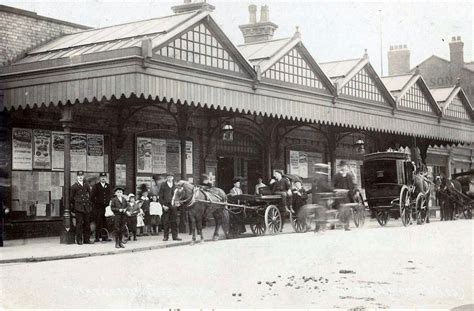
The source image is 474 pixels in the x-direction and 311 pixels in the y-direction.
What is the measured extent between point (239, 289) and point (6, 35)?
11.9m

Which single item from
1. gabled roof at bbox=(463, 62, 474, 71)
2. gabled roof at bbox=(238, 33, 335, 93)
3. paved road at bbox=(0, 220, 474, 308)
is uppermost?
gabled roof at bbox=(463, 62, 474, 71)

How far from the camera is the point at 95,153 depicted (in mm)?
18891

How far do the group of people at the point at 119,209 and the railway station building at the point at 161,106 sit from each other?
388mm

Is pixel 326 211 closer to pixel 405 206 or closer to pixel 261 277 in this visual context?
pixel 405 206

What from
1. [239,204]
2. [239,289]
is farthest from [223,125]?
[239,289]

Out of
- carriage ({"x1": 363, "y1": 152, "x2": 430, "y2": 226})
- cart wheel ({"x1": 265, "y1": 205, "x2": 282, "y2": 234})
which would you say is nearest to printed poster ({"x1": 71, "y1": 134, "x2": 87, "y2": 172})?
cart wheel ({"x1": 265, "y1": 205, "x2": 282, "y2": 234})

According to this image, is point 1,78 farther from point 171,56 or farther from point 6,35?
point 171,56

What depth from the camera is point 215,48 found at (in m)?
17.8

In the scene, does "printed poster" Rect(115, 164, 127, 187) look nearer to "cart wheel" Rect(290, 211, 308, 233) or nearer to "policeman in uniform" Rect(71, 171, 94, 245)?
"policeman in uniform" Rect(71, 171, 94, 245)

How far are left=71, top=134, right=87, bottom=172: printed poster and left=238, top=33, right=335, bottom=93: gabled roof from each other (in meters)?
5.23

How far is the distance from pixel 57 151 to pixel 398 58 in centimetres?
3219

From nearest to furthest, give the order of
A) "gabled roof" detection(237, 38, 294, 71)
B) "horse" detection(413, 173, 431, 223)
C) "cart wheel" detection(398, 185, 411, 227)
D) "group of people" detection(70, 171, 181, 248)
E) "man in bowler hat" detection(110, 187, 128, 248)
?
"man in bowler hat" detection(110, 187, 128, 248), "group of people" detection(70, 171, 181, 248), "cart wheel" detection(398, 185, 411, 227), "gabled roof" detection(237, 38, 294, 71), "horse" detection(413, 173, 431, 223)

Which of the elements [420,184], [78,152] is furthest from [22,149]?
[420,184]

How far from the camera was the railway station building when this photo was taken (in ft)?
52.3
